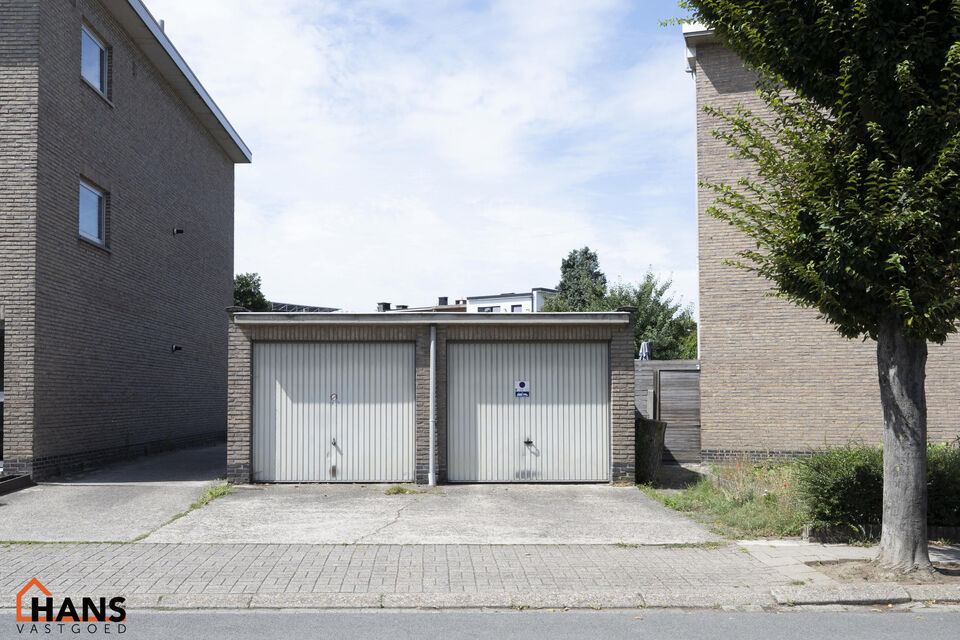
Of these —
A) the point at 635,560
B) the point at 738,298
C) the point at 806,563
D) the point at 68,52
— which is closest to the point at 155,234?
the point at 68,52

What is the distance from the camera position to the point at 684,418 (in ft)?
54.6

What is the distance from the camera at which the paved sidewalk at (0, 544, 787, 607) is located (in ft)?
22.5

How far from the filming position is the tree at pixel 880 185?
732 cm

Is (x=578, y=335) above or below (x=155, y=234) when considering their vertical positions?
below

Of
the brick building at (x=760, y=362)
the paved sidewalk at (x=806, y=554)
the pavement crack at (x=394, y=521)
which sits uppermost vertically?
the brick building at (x=760, y=362)

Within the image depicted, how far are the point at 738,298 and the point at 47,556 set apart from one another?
1279cm

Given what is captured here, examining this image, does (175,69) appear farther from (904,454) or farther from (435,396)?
(904,454)

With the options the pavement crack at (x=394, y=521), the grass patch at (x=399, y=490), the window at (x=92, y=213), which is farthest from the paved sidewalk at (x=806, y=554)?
the window at (x=92, y=213)

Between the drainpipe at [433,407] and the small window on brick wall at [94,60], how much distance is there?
873cm

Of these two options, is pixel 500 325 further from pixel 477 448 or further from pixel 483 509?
pixel 483 509

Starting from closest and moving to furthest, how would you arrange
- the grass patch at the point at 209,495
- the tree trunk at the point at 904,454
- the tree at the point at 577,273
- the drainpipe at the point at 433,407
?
the tree trunk at the point at 904,454, the grass patch at the point at 209,495, the drainpipe at the point at 433,407, the tree at the point at 577,273

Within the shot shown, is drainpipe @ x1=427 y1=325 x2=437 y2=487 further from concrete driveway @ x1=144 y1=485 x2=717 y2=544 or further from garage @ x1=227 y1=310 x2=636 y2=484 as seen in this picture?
concrete driveway @ x1=144 y1=485 x2=717 y2=544

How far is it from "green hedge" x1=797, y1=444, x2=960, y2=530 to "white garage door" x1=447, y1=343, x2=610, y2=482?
4474 mm

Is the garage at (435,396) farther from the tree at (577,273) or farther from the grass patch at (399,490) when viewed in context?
the tree at (577,273)
